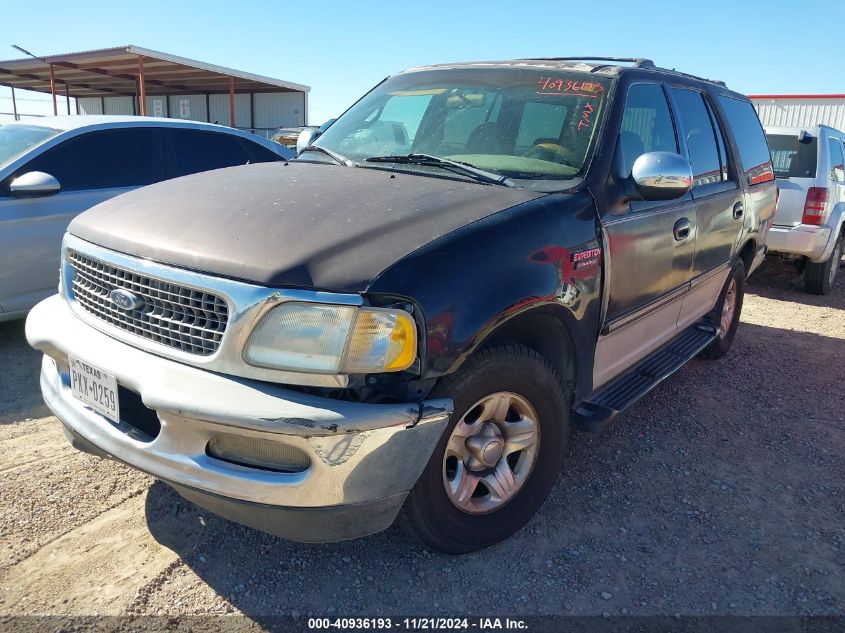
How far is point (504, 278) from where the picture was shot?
7.38 feet

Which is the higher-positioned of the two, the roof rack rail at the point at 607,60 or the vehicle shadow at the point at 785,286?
the roof rack rail at the point at 607,60

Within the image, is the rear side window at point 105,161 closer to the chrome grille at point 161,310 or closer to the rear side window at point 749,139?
the chrome grille at point 161,310

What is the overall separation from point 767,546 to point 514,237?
1765 millimetres

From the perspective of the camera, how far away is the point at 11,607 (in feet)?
7.13

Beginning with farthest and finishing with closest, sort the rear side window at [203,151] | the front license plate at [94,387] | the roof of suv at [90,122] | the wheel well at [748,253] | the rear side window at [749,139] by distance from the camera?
the rear side window at [203,151]
the roof of suv at [90,122]
the wheel well at [748,253]
the rear side window at [749,139]
the front license plate at [94,387]

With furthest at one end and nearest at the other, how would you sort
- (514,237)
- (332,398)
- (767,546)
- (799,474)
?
(799,474), (767,546), (514,237), (332,398)

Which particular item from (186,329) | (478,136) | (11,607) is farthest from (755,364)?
(11,607)

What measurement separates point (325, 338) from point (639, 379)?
2151 mm

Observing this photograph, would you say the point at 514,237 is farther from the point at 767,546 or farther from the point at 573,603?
the point at 767,546

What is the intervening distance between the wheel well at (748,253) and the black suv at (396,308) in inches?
69.0

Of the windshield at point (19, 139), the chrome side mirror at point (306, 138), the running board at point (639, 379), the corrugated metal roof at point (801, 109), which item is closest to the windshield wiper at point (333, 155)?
the chrome side mirror at point (306, 138)

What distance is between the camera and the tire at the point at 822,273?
25.6 feet

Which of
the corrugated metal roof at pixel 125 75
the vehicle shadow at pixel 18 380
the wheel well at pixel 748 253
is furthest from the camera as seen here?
the corrugated metal roof at pixel 125 75

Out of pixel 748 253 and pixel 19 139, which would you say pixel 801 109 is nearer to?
pixel 748 253
